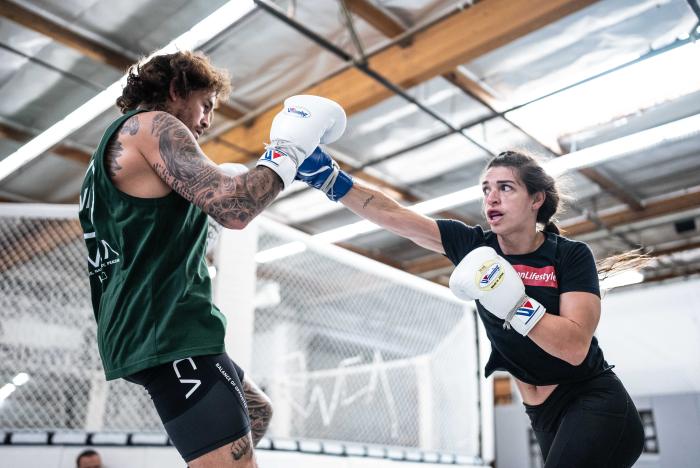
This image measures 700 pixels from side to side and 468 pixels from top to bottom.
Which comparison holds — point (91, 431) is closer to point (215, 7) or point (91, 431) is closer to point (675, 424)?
point (215, 7)

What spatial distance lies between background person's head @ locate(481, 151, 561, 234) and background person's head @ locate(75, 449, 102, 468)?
190 cm

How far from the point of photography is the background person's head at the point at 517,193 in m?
1.91

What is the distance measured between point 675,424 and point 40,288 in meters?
4.76

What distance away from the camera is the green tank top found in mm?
1323

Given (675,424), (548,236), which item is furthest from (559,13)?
(675,424)

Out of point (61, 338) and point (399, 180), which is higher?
point (399, 180)

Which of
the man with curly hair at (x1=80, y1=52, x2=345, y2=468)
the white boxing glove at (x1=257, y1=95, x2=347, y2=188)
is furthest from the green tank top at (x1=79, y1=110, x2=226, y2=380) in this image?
the white boxing glove at (x1=257, y1=95, x2=347, y2=188)

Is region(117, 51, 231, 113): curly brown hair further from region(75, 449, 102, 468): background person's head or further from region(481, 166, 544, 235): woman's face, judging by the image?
region(75, 449, 102, 468): background person's head

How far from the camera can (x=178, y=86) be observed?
1.60 meters

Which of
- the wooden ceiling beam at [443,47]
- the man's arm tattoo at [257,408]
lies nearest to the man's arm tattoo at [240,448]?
the man's arm tattoo at [257,408]

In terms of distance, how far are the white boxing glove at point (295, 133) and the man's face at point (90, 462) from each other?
68.4 inches

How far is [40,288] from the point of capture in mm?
2697

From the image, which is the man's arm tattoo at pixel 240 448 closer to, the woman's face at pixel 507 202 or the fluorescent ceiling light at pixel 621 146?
the woman's face at pixel 507 202

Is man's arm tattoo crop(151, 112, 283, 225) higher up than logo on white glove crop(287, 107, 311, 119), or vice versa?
logo on white glove crop(287, 107, 311, 119)
